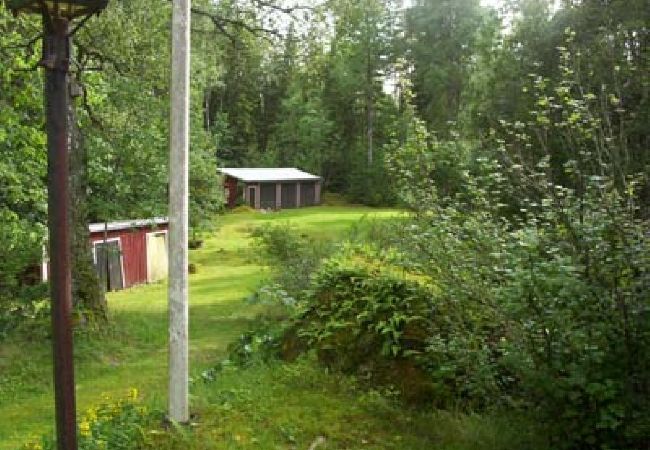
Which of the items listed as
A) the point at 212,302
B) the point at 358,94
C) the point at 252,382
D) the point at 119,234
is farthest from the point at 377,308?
the point at 358,94

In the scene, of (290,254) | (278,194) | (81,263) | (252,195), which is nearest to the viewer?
(81,263)

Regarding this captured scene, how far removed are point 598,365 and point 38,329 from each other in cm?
1007

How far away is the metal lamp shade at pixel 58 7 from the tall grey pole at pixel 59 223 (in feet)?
0.09

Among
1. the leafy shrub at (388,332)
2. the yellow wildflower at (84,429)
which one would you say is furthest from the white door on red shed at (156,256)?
the yellow wildflower at (84,429)

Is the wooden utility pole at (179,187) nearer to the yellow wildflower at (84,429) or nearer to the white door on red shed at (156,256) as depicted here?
the yellow wildflower at (84,429)

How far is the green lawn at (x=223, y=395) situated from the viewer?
4.51 meters

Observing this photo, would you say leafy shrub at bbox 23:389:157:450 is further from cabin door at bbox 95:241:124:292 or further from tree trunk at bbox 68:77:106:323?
cabin door at bbox 95:241:124:292

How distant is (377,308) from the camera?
556cm

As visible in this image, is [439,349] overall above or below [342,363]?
above

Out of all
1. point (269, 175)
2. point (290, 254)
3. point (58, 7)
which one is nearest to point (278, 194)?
point (269, 175)

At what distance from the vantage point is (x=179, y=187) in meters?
4.06

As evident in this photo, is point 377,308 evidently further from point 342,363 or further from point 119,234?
point 119,234

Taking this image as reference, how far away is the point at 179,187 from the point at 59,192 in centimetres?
133

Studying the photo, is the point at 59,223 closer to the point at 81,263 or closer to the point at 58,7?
the point at 58,7
